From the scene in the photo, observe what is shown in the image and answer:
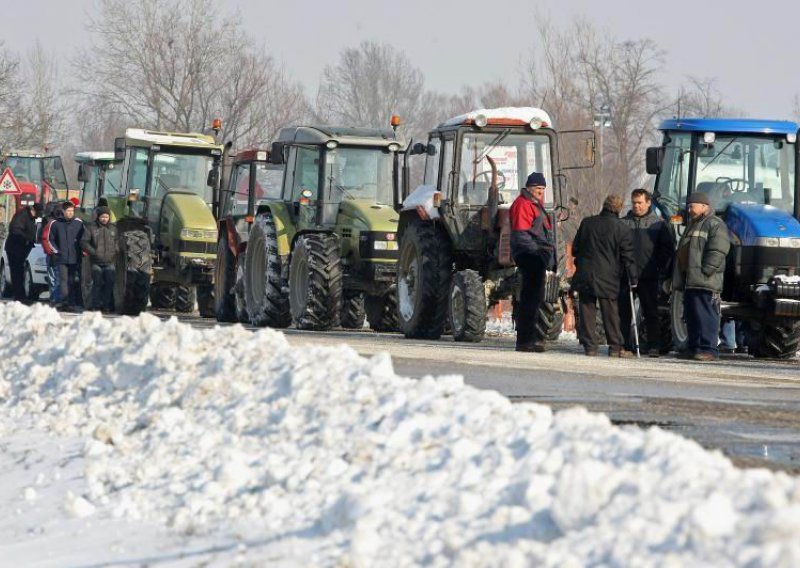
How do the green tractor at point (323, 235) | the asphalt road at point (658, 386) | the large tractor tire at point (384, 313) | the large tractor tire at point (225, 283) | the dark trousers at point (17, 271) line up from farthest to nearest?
the dark trousers at point (17, 271), the large tractor tire at point (225, 283), the large tractor tire at point (384, 313), the green tractor at point (323, 235), the asphalt road at point (658, 386)

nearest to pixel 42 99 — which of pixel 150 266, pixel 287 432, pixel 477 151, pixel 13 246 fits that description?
pixel 13 246

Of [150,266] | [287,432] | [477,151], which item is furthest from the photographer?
[150,266]

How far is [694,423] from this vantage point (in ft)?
34.5

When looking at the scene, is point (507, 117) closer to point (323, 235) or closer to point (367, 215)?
point (367, 215)

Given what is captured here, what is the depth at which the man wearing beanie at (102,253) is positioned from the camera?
91.5ft

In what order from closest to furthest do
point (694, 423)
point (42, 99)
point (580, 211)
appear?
point (694, 423)
point (580, 211)
point (42, 99)

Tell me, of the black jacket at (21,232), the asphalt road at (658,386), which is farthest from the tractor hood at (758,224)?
the black jacket at (21,232)

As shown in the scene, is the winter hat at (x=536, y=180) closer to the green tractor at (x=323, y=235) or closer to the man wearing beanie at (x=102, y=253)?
the green tractor at (x=323, y=235)

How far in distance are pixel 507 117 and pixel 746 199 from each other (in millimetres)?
3014

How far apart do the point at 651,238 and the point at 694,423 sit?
7.81 metres

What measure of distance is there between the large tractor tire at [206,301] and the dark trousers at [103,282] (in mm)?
1658

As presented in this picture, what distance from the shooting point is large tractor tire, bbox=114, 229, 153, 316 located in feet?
90.0

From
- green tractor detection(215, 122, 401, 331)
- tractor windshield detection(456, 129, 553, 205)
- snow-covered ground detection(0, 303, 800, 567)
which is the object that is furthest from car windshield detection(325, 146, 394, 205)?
snow-covered ground detection(0, 303, 800, 567)

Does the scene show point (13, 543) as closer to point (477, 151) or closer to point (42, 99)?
point (477, 151)
